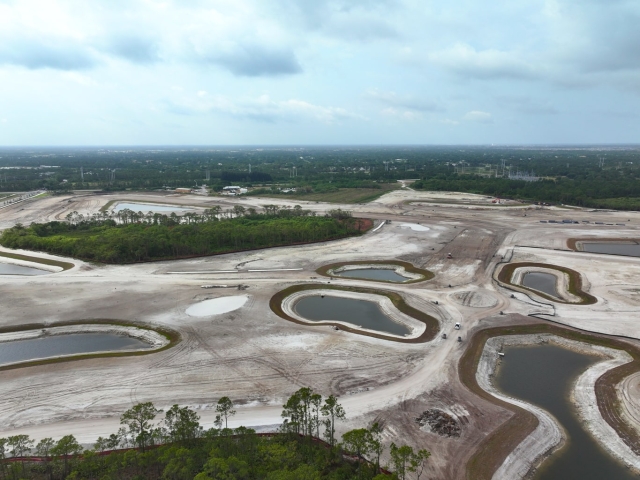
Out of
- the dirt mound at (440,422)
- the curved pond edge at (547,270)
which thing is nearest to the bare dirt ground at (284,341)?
the dirt mound at (440,422)

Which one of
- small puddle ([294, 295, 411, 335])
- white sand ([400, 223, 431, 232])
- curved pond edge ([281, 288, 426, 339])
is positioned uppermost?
white sand ([400, 223, 431, 232])

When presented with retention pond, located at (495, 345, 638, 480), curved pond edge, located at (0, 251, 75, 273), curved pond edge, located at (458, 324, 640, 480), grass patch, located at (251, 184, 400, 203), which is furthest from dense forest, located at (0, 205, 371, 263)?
retention pond, located at (495, 345, 638, 480)

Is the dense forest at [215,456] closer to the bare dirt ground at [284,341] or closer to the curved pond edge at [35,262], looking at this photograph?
the bare dirt ground at [284,341]

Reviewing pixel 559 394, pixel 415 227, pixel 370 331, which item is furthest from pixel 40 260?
pixel 415 227

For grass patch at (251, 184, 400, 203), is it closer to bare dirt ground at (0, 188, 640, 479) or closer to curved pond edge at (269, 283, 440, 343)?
bare dirt ground at (0, 188, 640, 479)

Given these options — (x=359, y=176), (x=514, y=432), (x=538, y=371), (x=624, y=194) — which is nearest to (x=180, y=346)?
(x=514, y=432)

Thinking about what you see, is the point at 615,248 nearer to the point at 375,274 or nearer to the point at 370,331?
the point at 375,274
